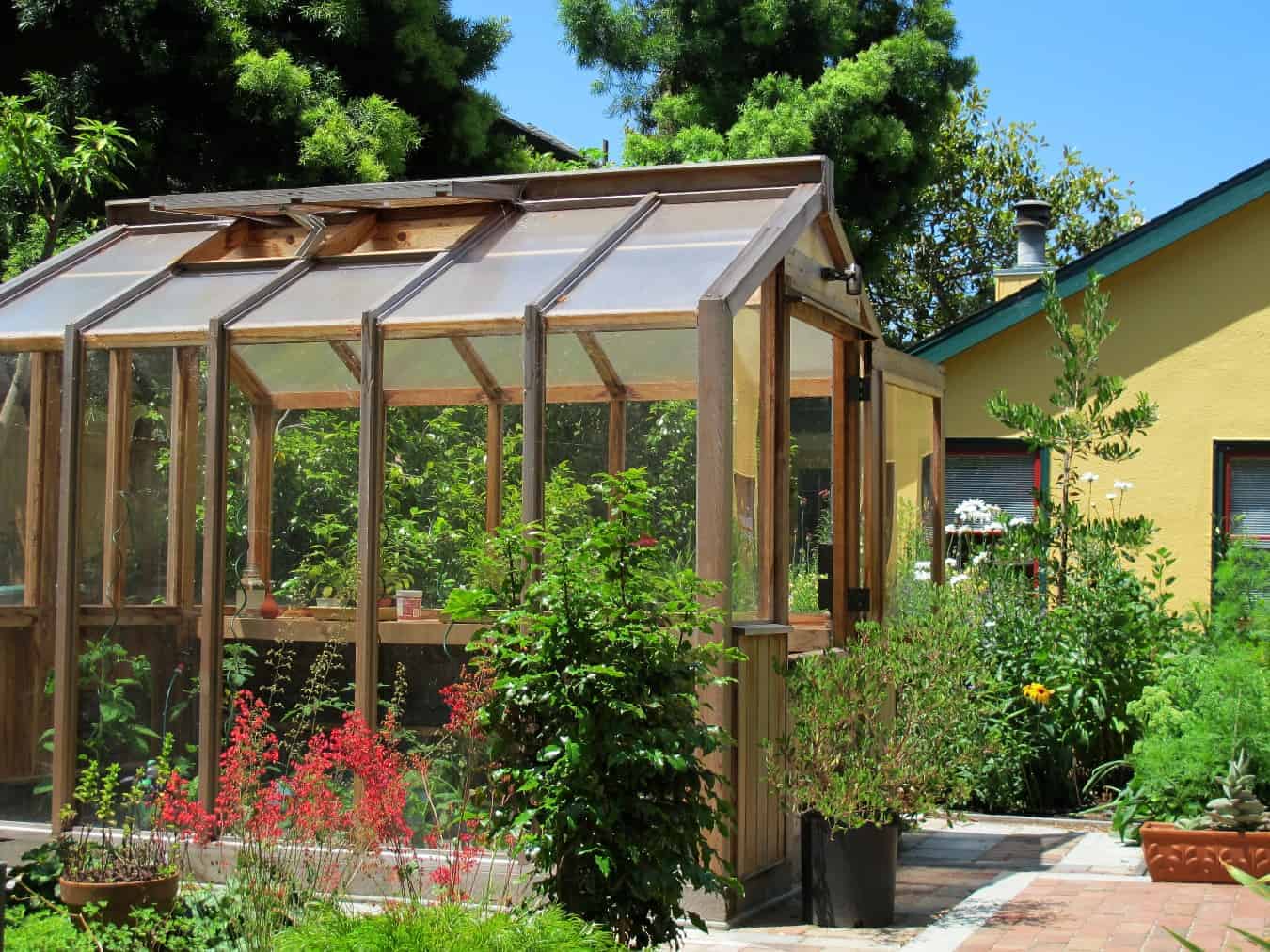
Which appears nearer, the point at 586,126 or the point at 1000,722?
the point at 1000,722

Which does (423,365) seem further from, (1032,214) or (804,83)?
(804,83)

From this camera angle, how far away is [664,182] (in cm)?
766

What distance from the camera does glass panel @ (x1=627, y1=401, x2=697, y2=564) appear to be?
21.4 feet

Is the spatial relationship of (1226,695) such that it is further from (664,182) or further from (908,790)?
(664,182)

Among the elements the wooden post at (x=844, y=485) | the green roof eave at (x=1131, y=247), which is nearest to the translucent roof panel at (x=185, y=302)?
the wooden post at (x=844, y=485)

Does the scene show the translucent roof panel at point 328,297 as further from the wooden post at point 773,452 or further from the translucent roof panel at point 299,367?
the wooden post at point 773,452

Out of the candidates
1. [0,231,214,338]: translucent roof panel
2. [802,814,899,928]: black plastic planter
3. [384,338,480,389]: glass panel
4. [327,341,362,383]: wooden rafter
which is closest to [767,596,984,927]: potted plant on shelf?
[802,814,899,928]: black plastic planter

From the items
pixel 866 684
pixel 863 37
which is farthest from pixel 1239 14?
pixel 866 684

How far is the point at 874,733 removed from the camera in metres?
6.47

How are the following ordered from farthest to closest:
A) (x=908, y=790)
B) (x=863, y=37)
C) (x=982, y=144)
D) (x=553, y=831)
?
(x=982, y=144), (x=863, y=37), (x=908, y=790), (x=553, y=831)

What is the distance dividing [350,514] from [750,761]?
205 cm

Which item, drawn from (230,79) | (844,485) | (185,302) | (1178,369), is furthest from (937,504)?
(230,79)

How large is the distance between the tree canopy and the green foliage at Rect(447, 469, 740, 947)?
1013 cm

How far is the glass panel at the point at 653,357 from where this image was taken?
6.60 metres
